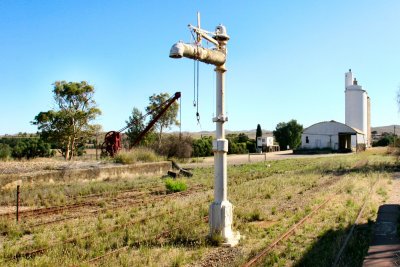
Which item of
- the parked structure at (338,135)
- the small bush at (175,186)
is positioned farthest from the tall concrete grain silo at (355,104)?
the small bush at (175,186)

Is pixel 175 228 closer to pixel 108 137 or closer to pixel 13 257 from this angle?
pixel 13 257

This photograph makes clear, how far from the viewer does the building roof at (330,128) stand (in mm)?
59006

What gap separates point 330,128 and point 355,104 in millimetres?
12037

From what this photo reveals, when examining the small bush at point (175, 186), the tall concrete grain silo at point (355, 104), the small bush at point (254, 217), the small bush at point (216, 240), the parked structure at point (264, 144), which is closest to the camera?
the small bush at point (216, 240)

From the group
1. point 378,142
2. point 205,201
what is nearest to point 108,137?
point 205,201

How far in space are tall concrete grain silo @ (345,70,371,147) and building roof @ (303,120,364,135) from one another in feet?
33.1

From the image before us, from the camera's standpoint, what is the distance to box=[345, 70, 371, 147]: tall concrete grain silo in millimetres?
68188

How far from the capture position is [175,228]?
9812 mm

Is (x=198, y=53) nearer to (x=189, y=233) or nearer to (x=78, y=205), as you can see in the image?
(x=189, y=233)

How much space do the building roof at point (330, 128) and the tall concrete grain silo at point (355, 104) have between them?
10.1 m

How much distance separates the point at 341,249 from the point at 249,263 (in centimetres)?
187

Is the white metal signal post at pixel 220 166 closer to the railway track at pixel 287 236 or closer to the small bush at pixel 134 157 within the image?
the railway track at pixel 287 236

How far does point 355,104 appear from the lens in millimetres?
69000

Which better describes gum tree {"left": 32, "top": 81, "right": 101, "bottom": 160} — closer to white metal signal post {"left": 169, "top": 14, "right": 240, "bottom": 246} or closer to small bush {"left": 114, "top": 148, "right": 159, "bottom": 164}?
small bush {"left": 114, "top": 148, "right": 159, "bottom": 164}
